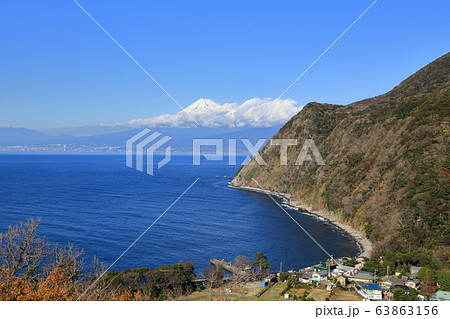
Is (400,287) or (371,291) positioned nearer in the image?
(371,291)

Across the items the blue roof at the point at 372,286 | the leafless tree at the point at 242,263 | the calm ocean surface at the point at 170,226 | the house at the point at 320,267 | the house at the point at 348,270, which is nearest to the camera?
the blue roof at the point at 372,286

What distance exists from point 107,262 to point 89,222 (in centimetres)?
1766

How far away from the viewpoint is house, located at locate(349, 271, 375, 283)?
106 ft

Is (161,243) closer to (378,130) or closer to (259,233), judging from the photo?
(259,233)

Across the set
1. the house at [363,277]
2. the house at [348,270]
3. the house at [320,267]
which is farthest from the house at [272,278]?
the house at [363,277]

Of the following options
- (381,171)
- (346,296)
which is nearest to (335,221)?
(381,171)

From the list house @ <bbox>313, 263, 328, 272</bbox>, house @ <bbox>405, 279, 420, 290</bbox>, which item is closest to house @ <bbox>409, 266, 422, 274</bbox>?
house @ <bbox>405, 279, 420, 290</bbox>

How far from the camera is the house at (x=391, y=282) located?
99.5ft

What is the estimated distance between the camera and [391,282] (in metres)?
30.6

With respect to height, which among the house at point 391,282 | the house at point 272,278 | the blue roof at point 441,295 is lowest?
the house at point 272,278

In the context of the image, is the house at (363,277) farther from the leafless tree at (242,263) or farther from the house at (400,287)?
the leafless tree at (242,263)

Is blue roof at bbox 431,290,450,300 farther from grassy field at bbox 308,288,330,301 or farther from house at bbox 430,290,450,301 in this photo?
grassy field at bbox 308,288,330,301

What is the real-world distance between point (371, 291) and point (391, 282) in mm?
2849

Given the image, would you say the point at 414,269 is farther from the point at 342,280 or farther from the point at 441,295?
the point at 441,295
